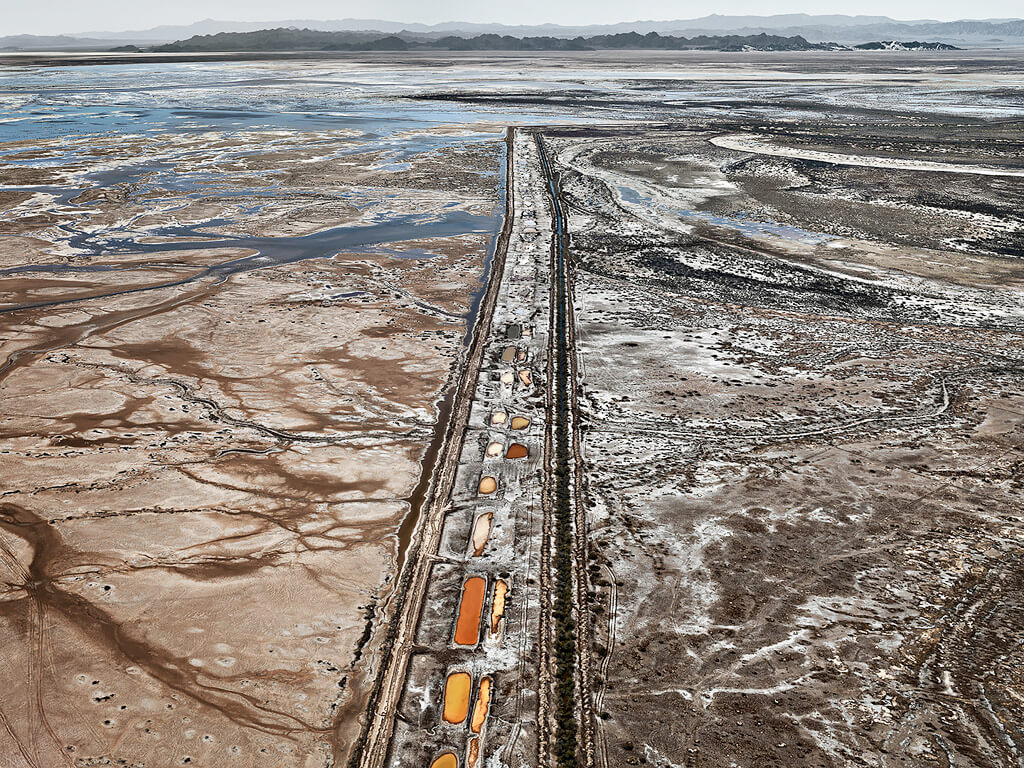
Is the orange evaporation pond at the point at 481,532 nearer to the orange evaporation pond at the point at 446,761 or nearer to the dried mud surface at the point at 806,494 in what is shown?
the dried mud surface at the point at 806,494

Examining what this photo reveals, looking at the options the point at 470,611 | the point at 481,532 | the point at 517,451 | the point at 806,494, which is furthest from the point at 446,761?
the point at 806,494

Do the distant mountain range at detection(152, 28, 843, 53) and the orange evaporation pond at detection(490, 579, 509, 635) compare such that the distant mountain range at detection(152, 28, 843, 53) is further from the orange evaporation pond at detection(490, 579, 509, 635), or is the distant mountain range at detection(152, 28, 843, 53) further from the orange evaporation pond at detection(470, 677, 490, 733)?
the orange evaporation pond at detection(470, 677, 490, 733)

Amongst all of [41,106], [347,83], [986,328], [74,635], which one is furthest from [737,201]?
[347,83]

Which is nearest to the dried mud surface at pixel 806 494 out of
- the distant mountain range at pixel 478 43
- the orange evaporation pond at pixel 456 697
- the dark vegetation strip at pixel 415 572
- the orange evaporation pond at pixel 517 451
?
the orange evaporation pond at pixel 517 451

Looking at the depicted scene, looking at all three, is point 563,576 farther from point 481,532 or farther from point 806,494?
point 806,494

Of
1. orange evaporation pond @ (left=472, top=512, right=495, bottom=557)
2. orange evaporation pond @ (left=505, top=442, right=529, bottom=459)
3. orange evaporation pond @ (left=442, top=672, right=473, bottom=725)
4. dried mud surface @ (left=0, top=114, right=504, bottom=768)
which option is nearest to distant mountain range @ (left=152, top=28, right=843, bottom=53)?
dried mud surface @ (left=0, top=114, right=504, bottom=768)
